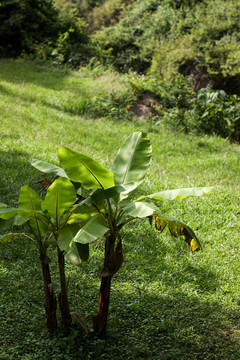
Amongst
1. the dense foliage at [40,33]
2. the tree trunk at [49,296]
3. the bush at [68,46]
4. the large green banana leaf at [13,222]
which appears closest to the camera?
the large green banana leaf at [13,222]

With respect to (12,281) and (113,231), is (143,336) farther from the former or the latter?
(12,281)

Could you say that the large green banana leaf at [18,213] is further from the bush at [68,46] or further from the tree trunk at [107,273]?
the bush at [68,46]

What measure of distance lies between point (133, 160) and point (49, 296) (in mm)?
1174

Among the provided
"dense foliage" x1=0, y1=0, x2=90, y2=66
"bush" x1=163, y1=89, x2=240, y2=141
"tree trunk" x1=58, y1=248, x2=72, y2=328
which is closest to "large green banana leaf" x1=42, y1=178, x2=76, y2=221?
"tree trunk" x1=58, y1=248, x2=72, y2=328

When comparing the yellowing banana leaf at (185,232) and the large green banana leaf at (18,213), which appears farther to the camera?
the yellowing banana leaf at (185,232)

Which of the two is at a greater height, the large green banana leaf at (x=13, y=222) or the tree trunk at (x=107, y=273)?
the large green banana leaf at (x=13, y=222)

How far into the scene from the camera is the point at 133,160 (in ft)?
9.82

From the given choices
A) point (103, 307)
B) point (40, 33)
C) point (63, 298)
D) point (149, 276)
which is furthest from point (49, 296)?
point (40, 33)

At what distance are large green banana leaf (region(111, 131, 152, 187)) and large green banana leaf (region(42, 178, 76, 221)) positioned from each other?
0.41 meters

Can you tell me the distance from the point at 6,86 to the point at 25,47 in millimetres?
6705

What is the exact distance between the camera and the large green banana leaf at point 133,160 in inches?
115

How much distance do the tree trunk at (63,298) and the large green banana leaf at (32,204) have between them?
21cm

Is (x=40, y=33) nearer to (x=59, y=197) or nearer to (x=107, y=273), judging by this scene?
(x=59, y=197)

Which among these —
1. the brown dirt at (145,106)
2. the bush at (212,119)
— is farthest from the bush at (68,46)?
the bush at (212,119)
